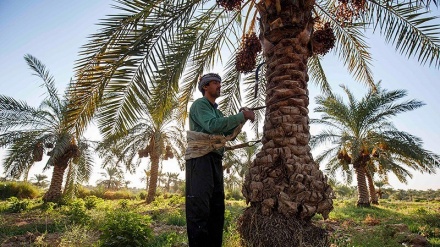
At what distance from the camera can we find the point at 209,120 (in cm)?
318

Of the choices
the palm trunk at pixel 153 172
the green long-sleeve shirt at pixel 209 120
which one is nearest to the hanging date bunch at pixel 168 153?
the palm trunk at pixel 153 172

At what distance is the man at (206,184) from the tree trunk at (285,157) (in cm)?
82

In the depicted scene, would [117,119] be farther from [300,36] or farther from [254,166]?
[300,36]

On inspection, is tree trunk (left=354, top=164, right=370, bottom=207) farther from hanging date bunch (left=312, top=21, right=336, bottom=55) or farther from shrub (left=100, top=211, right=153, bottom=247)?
shrub (left=100, top=211, right=153, bottom=247)

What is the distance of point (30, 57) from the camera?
1330cm

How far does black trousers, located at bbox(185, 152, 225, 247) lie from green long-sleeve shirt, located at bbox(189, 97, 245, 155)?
0.24 m

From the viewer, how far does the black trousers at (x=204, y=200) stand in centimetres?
295

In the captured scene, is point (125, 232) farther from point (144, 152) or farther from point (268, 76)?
point (144, 152)

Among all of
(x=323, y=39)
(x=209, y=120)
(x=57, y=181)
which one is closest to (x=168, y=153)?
(x=57, y=181)

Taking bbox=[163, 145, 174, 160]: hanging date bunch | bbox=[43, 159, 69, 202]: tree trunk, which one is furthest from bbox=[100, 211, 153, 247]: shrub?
bbox=[163, 145, 174, 160]: hanging date bunch

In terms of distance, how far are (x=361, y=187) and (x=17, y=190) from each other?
25214 mm

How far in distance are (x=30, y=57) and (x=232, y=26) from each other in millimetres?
10984

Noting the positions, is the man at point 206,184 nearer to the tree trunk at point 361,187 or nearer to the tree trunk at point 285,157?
the tree trunk at point 285,157

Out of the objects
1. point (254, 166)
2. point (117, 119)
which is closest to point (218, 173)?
point (254, 166)
